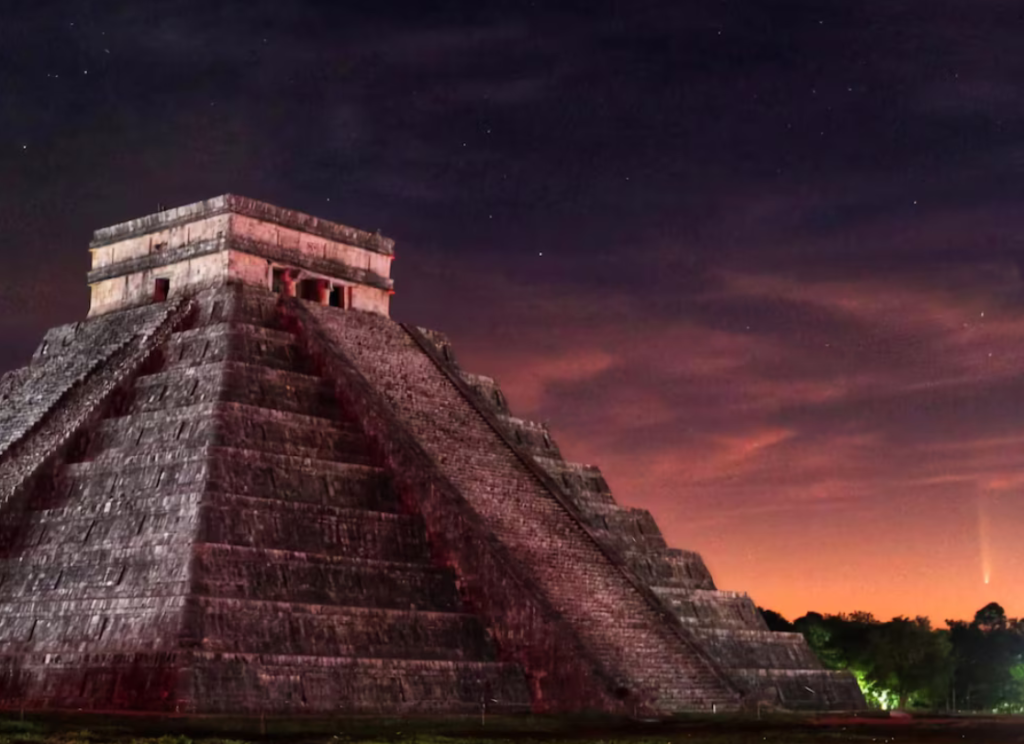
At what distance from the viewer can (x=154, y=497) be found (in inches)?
1158

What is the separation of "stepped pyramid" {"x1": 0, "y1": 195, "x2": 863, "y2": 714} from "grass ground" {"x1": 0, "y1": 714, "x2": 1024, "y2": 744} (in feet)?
3.10

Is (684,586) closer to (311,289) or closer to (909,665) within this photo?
(311,289)

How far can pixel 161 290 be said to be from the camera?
37812 millimetres

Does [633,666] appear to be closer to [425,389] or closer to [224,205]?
[425,389]

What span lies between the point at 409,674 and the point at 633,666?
4.87 m

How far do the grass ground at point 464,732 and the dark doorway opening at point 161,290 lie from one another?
14169 mm

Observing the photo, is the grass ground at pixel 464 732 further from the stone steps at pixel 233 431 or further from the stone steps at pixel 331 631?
the stone steps at pixel 233 431

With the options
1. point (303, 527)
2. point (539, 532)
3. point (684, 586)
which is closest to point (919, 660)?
point (684, 586)

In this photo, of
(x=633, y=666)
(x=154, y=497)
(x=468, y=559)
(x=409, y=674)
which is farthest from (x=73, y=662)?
A: (x=633, y=666)

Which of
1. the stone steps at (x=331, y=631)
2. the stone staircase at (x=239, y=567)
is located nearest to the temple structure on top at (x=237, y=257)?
the stone staircase at (x=239, y=567)

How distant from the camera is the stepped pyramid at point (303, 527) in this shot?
27.2m

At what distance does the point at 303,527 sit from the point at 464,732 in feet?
19.4

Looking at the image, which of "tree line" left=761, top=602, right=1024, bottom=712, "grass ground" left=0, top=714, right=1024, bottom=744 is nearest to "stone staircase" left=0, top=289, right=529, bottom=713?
"grass ground" left=0, top=714, right=1024, bottom=744

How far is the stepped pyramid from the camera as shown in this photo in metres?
27.2
